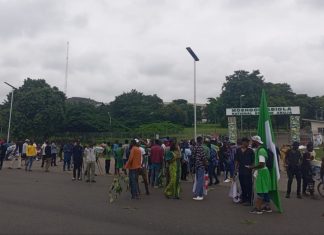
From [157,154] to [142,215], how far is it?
4769 millimetres

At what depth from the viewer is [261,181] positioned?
9398mm

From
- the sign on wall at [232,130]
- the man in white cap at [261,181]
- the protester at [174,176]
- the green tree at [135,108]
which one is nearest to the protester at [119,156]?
the protester at [174,176]

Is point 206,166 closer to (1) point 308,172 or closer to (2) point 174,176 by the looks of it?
(2) point 174,176

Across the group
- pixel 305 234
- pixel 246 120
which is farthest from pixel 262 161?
pixel 246 120

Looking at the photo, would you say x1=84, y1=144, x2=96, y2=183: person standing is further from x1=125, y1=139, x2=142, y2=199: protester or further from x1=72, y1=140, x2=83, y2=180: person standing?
x1=125, y1=139, x2=142, y2=199: protester

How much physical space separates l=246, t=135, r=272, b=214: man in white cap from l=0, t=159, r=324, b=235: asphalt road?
37 cm

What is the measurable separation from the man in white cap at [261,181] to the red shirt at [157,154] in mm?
4548

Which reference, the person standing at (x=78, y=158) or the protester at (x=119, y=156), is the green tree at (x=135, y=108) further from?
the person standing at (x=78, y=158)

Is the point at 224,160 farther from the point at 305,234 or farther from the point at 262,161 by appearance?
the point at 305,234

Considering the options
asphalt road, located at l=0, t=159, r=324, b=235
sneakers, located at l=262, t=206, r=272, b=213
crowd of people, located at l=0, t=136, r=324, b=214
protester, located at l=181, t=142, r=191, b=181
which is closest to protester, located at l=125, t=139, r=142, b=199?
crowd of people, located at l=0, t=136, r=324, b=214

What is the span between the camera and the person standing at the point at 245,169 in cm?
1042

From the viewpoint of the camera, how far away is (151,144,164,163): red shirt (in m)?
13.6

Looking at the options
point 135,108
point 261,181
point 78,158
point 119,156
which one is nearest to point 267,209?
point 261,181

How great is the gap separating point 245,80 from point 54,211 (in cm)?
5336
